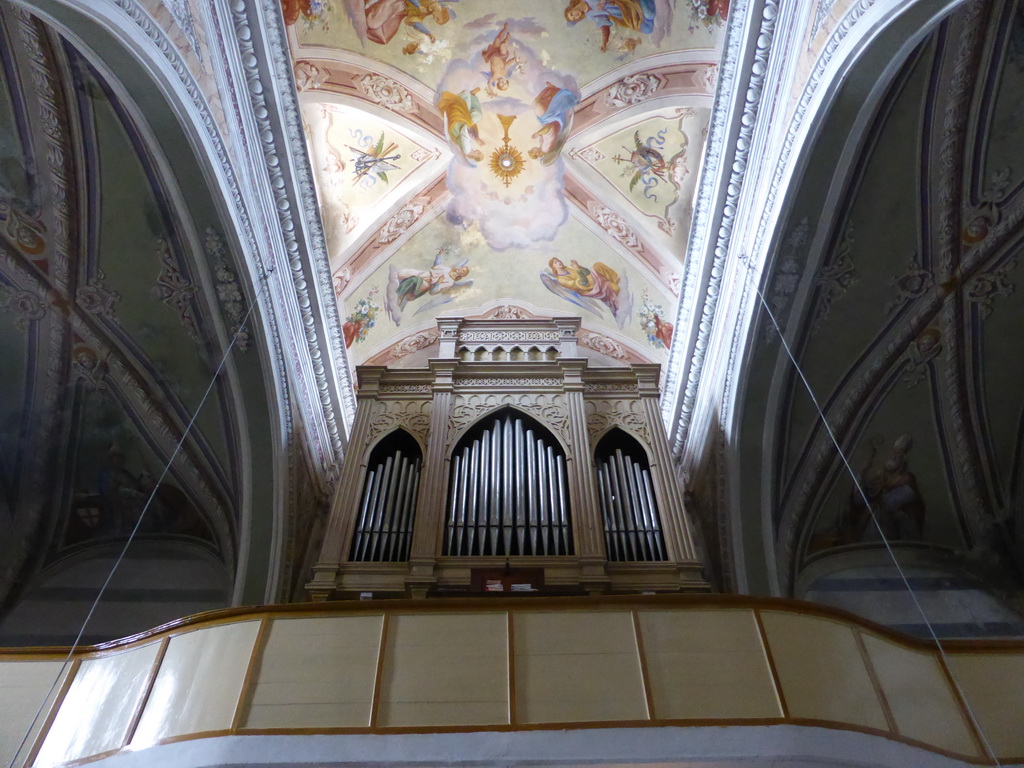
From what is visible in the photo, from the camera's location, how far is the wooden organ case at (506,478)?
6.82 meters

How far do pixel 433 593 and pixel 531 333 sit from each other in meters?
3.89

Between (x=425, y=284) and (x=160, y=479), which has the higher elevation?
(x=425, y=284)

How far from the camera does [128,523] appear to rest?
891 centimetres

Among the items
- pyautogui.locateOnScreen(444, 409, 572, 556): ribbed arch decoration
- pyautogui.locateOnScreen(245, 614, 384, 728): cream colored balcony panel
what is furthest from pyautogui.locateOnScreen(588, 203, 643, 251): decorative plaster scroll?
pyautogui.locateOnScreen(245, 614, 384, 728): cream colored balcony panel

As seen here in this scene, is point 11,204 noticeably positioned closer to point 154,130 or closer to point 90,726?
point 154,130

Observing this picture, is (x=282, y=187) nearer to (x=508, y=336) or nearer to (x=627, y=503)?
(x=508, y=336)

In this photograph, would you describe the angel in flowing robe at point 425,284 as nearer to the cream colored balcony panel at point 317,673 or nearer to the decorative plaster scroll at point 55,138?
the decorative plaster scroll at point 55,138

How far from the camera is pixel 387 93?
355 inches

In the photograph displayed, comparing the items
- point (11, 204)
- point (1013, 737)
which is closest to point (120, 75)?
point (11, 204)

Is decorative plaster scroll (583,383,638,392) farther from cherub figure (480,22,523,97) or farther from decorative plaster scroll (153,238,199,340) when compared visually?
decorative plaster scroll (153,238,199,340)

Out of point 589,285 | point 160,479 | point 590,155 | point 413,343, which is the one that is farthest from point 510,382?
point 160,479

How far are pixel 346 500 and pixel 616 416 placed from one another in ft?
10.1

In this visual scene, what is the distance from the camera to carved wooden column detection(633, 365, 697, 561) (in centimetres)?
716

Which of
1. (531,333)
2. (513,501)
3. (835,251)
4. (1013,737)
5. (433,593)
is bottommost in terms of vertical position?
(1013,737)
